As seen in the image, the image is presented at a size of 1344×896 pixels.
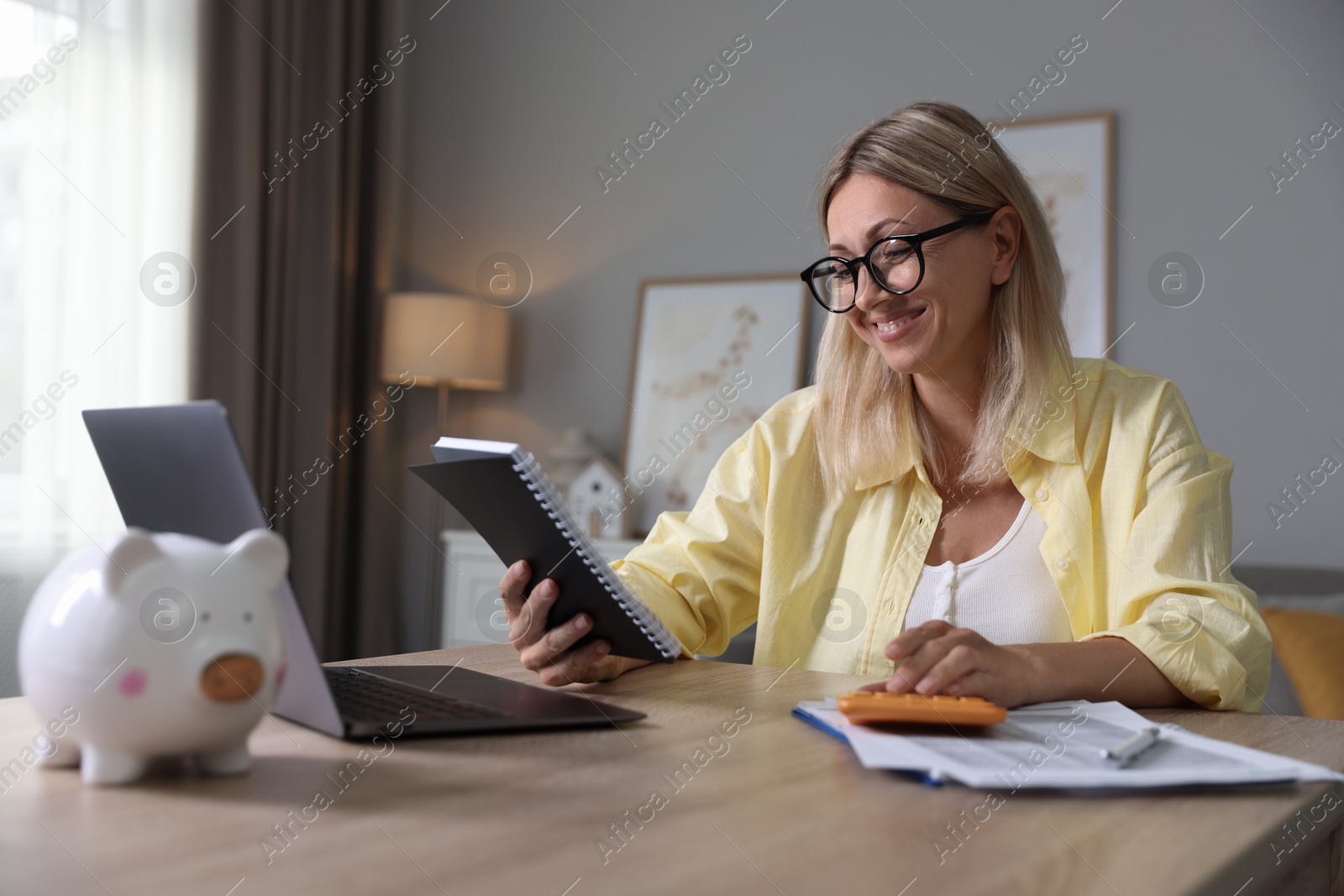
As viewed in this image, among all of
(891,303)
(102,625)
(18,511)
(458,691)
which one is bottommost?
(18,511)

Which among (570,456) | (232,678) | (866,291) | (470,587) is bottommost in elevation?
(470,587)

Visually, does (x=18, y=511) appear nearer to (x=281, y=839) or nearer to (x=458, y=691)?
(x=458, y=691)

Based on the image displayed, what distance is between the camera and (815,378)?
163 centimetres

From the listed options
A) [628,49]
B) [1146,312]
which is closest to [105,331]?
[628,49]

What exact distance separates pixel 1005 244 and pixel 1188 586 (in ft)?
1.92

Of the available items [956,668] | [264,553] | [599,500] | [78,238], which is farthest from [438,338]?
Result: [264,553]

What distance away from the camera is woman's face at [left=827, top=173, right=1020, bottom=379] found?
4.72ft

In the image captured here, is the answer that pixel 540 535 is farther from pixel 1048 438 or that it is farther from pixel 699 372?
pixel 699 372

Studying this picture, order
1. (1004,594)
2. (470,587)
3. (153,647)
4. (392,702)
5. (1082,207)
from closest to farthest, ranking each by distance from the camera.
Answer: (153,647) < (392,702) < (1004,594) < (1082,207) < (470,587)

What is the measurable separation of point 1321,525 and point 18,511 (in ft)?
10.7

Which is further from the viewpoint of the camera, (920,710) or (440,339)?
(440,339)

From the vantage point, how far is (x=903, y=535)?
4.67 ft

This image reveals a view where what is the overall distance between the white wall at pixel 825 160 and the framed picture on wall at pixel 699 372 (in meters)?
0.09

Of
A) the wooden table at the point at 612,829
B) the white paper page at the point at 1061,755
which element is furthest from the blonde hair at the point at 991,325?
the wooden table at the point at 612,829
